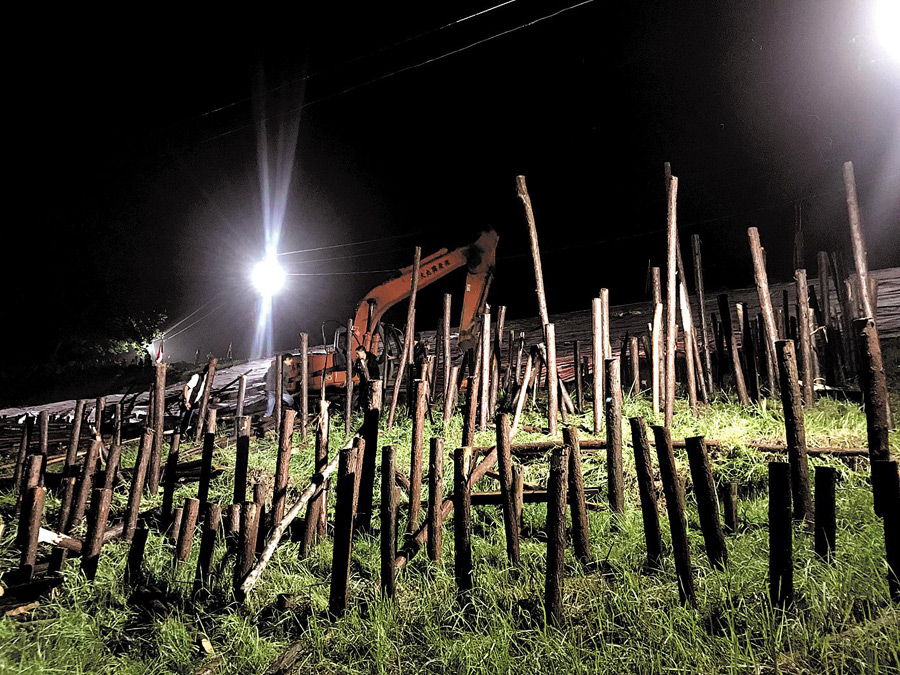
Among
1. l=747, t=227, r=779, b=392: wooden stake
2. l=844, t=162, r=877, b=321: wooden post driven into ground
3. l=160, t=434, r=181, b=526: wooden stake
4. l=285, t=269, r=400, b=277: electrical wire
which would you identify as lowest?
l=160, t=434, r=181, b=526: wooden stake

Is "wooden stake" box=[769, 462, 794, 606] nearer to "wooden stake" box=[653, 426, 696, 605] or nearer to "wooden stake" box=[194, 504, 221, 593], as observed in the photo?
"wooden stake" box=[653, 426, 696, 605]

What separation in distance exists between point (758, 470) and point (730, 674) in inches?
97.2

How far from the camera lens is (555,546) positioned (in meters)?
2.30

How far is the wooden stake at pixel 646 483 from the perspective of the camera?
7.94 ft

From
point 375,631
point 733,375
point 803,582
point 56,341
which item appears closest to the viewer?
point 803,582

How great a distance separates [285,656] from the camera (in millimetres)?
2324

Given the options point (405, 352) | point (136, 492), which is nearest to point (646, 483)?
point (136, 492)

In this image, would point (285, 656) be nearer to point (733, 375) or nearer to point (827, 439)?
point (827, 439)

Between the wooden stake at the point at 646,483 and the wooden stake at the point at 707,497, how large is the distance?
19 cm

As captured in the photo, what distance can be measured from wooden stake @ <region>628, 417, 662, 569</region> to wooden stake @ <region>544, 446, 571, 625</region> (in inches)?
15.2

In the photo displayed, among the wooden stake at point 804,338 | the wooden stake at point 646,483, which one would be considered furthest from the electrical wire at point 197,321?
the wooden stake at point 646,483

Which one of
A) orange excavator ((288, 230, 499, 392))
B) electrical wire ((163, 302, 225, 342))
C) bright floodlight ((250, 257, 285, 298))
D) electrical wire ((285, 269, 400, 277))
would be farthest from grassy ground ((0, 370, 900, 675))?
electrical wire ((163, 302, 225, 342))

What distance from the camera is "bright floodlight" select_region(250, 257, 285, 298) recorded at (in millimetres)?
27812

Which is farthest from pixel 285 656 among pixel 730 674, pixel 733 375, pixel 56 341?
pixel 56 341
